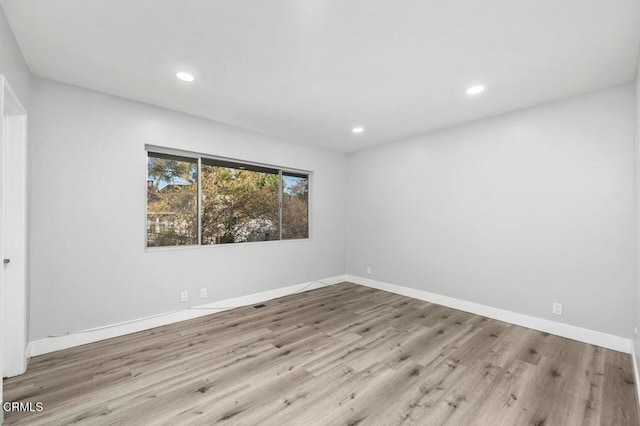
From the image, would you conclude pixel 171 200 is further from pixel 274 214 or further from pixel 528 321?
pixel 528 321

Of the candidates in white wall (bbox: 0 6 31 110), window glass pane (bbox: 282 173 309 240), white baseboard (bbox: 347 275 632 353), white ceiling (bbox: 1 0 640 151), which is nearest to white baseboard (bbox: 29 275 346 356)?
window glass pane (bbox: 282 173 309 240)

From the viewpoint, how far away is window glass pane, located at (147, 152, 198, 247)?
331 cm

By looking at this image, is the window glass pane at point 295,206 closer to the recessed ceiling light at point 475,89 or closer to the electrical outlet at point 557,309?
the recessed ceiling light at point 475,89

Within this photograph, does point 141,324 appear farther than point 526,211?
No

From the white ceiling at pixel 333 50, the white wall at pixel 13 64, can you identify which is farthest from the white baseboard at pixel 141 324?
the white ceiling at pixel 333 50

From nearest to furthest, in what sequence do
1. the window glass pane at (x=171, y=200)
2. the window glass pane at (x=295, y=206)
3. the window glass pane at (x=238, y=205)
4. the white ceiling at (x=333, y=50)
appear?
1. the white ceiling at (x=333, y=50)
2. the window glass pane at (x=171, y=200)
3. the window glass pane at (x=238, y=205)
4. the window glass pane at (x=295, y=206)

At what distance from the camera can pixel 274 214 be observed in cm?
454

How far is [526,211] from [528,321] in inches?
49.5

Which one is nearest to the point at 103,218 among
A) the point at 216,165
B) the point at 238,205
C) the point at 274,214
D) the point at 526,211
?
the point at 216,165

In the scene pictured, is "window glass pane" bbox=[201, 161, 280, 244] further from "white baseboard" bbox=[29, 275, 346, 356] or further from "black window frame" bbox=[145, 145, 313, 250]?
"white baseboard" bbox=[29, 275, 346, 356]

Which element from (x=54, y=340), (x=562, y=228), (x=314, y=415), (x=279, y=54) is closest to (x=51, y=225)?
(x=54, y=340)

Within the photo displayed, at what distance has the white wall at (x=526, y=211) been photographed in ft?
8.94

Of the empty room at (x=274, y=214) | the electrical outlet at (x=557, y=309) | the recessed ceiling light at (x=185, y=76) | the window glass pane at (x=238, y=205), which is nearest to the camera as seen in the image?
the empty room at (x=274, y=214)

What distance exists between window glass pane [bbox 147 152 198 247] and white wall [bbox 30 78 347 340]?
0.48 ft
